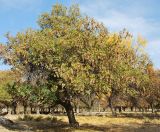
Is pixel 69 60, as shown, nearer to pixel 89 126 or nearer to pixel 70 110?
pixel 70 110

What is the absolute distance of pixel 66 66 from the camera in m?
32.8

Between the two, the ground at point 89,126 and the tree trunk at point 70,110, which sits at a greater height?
the tree trunk at point 70,110

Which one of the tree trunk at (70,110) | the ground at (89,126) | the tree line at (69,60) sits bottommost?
the ground at (89,126)

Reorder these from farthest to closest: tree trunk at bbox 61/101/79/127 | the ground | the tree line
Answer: tree trunk at bbox 61/101/79/127 → the ground → the tree line

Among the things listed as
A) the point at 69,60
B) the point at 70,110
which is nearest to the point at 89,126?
the point at 70,110

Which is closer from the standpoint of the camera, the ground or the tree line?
the tree line

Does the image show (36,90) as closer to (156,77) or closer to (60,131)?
(60,131)

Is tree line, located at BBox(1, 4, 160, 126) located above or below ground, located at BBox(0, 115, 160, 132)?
above

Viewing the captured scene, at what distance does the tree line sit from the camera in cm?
3266

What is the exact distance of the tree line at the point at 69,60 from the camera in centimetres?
3266

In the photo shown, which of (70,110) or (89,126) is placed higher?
(70,110)

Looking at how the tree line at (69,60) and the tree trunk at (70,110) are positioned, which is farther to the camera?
the tree trunk at (70,110)

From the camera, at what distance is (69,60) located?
32531 millimetres

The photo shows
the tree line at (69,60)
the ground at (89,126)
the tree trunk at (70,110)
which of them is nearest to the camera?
the tree line at (69,60)
